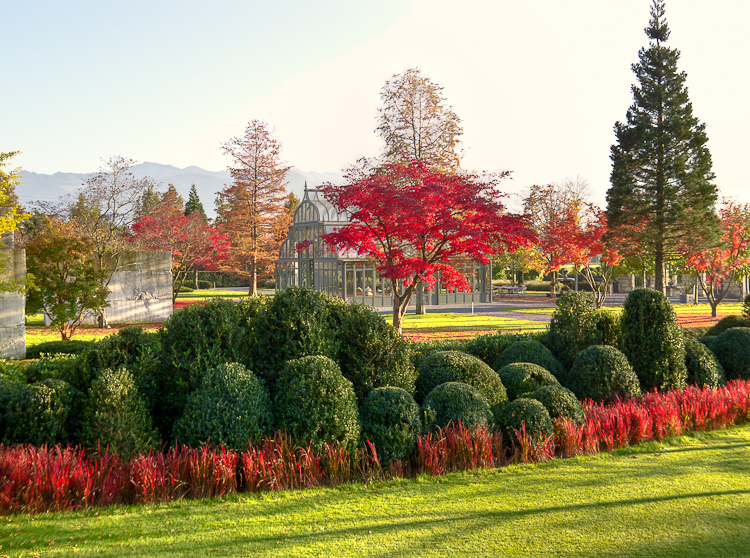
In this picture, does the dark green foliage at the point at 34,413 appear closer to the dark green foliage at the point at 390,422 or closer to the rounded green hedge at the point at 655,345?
the dark green foliage at the point at 390,422

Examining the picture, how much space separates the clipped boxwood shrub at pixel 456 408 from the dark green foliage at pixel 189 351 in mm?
1838

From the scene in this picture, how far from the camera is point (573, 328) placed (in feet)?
24.7

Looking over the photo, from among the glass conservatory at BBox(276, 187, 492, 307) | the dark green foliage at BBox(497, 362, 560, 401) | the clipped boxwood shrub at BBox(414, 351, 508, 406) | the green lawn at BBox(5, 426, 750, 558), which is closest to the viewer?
the green lawn at BBox(5, 426, 750, 558)

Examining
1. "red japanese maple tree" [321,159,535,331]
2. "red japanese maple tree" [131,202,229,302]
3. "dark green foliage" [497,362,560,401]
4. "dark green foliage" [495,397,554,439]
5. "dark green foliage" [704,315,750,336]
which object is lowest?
"dark green foliage" [495,397,554,439]

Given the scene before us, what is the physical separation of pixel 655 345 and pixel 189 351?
5637mm

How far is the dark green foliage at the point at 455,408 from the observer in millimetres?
5035

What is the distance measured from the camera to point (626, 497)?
4180 millimetres

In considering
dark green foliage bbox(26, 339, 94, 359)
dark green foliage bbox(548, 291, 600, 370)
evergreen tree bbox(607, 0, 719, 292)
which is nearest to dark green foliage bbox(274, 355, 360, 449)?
dark green foliage bbox(548, 291, 600, 370)

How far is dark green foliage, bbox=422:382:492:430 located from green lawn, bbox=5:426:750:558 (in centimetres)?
54

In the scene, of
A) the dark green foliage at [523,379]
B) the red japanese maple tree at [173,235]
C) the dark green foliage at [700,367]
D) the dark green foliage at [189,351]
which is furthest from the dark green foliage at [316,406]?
the red japanese maple tree at [173,235]

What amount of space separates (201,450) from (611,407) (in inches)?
166

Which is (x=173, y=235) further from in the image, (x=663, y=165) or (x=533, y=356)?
(x=533, y=356)

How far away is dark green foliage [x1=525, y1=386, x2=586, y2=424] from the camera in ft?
17.6

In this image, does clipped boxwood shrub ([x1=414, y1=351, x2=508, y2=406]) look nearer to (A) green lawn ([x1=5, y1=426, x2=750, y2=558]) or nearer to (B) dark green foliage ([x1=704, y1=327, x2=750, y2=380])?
(A) green lawn ([x1=5, y1=426, x2=750, y2=558])
